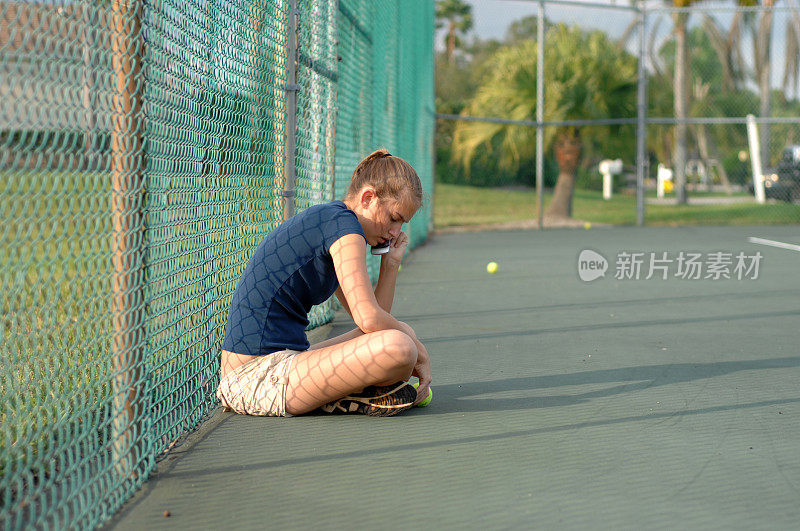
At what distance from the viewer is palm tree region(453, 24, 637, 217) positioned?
16.6 metres

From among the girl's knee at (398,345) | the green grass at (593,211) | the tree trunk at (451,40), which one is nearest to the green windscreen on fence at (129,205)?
the girl's knee at (398,345)

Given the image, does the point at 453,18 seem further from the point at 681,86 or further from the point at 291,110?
the point at 291,110

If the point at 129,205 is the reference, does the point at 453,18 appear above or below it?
above

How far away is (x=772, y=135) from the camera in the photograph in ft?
66.5

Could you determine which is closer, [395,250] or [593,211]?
[395,250]

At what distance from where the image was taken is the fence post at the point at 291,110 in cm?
499

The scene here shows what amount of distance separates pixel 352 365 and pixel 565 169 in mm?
14327

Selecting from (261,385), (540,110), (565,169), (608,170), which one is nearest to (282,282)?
(261,385)

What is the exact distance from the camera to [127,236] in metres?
2.69

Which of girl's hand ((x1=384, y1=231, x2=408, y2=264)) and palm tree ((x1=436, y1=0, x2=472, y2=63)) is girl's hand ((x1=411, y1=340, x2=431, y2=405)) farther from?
palm tree ((x1=436, y1=0, x2=472, y2=63))

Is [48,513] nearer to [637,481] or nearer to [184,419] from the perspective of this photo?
[184,419]

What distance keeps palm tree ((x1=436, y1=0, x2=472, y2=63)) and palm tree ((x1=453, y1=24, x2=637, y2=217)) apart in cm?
2423

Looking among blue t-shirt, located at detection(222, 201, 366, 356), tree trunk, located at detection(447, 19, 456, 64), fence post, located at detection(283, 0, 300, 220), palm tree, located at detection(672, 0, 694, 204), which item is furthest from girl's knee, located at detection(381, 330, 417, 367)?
tree trunk, located at detection(447, 19, 456, 64)

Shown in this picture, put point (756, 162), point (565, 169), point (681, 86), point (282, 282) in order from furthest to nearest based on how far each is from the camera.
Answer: point (681, 86)
point (756, 162)
point (565, 169)
point (282, 282)
